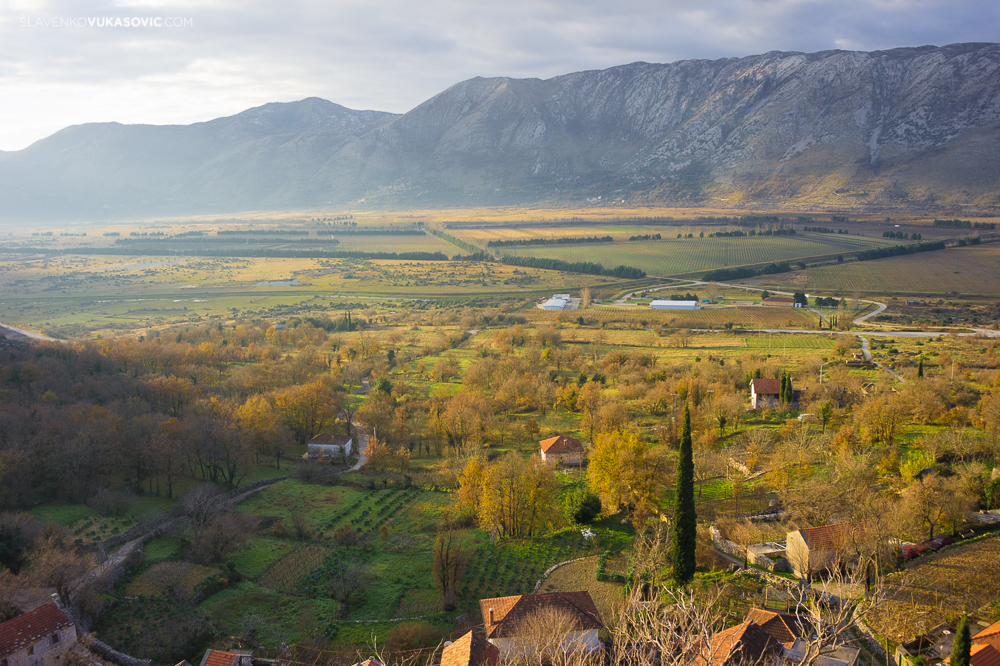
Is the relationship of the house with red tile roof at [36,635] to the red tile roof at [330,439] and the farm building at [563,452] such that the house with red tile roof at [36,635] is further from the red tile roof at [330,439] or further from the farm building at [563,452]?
the farm building at [563,452]

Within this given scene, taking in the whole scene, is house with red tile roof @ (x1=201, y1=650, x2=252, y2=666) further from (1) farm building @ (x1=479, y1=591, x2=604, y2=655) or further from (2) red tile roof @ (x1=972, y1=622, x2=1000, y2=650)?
(2) red tile roof @ (x1=972, y1=622, x2=1000, y2=650)

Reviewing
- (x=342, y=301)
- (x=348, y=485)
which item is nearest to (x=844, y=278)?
(x=342, y=301)

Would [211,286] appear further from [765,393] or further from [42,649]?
[42,649]

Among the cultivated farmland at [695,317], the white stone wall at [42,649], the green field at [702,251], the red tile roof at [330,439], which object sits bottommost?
the red tile roof at [330,439]

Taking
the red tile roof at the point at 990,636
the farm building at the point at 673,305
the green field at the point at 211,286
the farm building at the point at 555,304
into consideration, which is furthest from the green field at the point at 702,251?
the red tile roof at the point at 990,636

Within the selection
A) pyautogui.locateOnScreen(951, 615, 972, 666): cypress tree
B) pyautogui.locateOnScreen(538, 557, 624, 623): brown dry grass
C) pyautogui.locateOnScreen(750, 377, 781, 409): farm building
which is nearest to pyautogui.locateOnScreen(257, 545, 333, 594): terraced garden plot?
pyautogui.locateOnScreen(538, 557, 624, 623): brown dry grass
